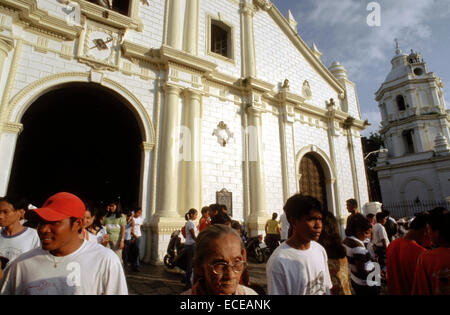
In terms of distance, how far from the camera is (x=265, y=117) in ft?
32.6

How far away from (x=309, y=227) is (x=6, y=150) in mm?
6991

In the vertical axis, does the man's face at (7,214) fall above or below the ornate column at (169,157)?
below

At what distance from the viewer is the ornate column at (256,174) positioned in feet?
26.9

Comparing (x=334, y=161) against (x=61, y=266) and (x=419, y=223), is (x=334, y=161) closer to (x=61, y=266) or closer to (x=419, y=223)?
(x=419, y=223)

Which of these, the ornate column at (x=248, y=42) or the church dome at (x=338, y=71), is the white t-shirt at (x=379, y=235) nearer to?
the ornate column at (x=248, y=42)

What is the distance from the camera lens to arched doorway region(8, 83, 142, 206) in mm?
8273

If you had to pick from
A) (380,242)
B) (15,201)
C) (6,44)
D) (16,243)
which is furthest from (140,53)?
(380,242)

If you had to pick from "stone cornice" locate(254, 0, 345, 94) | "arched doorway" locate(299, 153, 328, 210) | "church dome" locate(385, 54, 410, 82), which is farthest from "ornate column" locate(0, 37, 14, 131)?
"church dome" locate(385, 54, 410, 82)

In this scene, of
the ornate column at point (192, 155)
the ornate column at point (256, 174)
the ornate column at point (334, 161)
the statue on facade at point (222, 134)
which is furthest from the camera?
the ornate column at point (334, 161)

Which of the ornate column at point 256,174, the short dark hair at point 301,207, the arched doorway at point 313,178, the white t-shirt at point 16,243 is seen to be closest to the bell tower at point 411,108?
the arched doorway at point 313,178

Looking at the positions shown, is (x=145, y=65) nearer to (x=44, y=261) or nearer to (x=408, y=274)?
(x=44, y=261)

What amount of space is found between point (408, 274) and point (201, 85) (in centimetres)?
744

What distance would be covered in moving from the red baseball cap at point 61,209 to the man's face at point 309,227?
5.47 ft

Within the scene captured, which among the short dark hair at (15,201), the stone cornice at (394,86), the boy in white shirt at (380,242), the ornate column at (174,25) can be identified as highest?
the stone cornice at (394,86)
